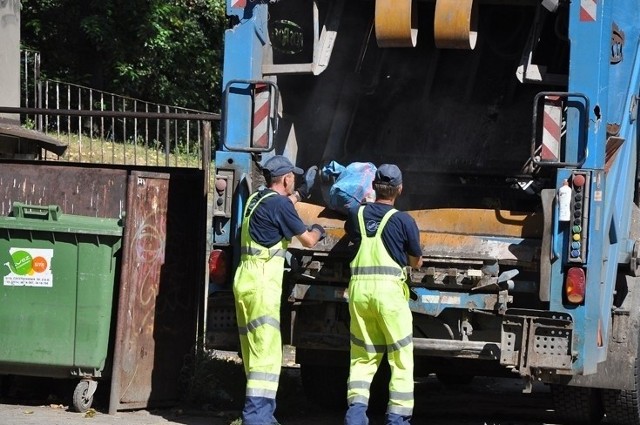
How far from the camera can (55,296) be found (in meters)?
7.28

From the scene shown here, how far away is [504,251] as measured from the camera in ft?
21.5

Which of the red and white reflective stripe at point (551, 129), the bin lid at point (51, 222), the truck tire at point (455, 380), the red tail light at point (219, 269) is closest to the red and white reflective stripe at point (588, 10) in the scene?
the red and white reflective stripe at point (551, 129)

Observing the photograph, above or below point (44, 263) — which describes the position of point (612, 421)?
below

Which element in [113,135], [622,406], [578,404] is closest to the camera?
[622,406]

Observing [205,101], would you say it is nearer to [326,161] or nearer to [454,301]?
[326,161]

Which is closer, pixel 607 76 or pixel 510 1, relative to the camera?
pixel 607 76

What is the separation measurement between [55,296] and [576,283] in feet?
10.0

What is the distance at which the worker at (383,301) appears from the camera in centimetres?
621

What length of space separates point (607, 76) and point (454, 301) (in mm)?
1433

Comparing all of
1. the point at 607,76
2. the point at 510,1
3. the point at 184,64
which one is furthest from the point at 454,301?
the point at 184,64

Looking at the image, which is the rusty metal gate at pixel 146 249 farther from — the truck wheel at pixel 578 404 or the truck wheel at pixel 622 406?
the truck wheel at pixel 622 406

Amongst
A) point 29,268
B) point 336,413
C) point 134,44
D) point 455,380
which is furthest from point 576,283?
point 134,44

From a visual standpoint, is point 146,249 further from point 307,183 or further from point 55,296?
point 307,183

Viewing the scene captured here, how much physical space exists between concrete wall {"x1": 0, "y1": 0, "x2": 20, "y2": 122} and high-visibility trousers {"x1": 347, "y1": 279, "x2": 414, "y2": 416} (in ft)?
23.4
